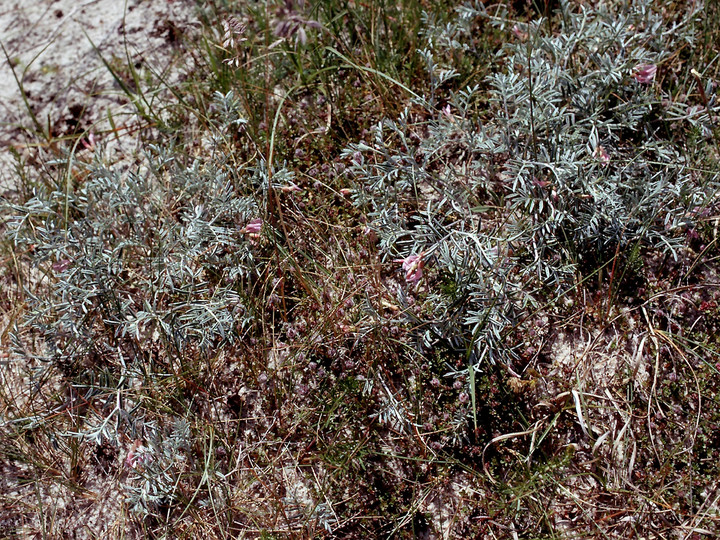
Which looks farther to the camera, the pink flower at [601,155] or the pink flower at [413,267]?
the pink flower at [601,155]

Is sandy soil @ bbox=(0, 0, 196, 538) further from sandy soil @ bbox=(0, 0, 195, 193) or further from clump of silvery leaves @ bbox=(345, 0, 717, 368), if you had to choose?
clump of silvery leaves @ bbox=(345, 0, 717, 368)

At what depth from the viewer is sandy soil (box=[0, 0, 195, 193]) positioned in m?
3.77

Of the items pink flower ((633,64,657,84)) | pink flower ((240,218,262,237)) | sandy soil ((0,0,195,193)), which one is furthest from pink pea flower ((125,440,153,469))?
pink flower ((633,64,657,84))

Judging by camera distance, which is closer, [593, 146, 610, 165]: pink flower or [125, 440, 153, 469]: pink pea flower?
[125, 440, 153, 469]: pink pea flower

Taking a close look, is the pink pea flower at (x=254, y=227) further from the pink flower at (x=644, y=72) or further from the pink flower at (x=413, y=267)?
the pink flower at (x=644, y=72)

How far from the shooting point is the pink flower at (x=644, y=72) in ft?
9.69

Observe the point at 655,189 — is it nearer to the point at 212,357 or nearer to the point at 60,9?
the point at 212,357

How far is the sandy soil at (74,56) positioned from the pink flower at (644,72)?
2586 millimetres

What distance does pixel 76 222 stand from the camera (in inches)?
123

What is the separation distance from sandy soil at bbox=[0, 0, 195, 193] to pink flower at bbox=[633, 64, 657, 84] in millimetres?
2586

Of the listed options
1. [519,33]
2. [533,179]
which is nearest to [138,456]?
[533,179]

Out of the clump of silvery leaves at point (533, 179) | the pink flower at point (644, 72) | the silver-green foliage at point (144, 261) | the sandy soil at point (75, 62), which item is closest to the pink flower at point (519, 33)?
the clump of silvery leaves at point (533, 179)

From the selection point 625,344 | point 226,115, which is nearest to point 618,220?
point 625,344

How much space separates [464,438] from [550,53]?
6.43 feet
